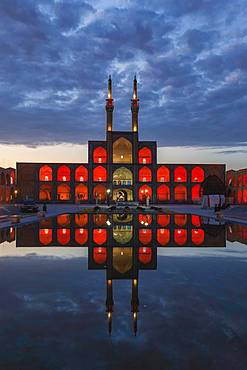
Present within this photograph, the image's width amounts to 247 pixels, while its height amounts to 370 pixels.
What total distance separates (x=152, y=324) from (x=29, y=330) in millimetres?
1662

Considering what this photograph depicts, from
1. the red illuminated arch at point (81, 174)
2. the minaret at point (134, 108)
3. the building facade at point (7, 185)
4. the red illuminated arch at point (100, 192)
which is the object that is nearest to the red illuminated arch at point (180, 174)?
the minaret at point (134, 108)

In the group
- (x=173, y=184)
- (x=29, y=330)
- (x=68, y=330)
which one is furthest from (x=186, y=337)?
(x=173, y=184)

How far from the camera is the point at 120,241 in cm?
1234

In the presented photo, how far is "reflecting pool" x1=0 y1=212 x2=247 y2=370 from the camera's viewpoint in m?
3.65

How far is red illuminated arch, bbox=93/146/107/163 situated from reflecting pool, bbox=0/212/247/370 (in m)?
54.4

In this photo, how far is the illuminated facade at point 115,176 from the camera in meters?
62.0

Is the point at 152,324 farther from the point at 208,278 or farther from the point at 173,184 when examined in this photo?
the point at 173,184

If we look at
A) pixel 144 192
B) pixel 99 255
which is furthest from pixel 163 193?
pixel 99 255

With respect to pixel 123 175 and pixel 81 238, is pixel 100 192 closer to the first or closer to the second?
pixel 123 175

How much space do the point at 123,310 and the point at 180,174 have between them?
6138 centimetres

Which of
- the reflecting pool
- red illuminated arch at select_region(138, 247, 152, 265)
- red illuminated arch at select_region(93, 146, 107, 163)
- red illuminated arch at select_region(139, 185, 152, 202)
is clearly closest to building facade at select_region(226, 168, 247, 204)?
red illuminated arch at select_region(139, 185, 152, 202)

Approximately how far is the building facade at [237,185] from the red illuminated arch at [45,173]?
33737 millimetres

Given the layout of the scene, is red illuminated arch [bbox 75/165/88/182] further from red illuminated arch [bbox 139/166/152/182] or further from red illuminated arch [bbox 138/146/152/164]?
red illuminated arch [bbox 138/146/152/164]

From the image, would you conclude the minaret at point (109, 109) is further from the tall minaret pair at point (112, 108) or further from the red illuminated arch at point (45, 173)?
the red illuminated arch at point (45, 173)
